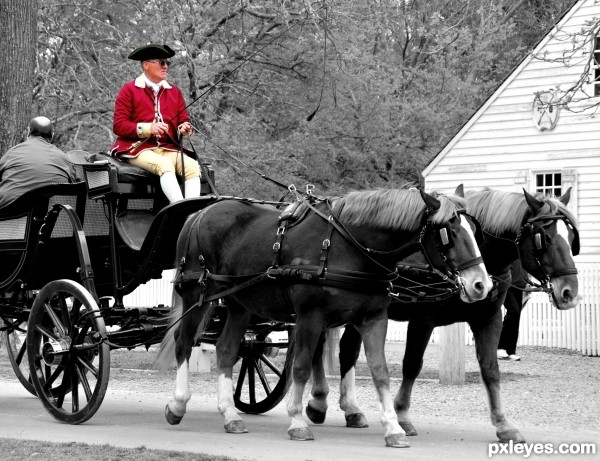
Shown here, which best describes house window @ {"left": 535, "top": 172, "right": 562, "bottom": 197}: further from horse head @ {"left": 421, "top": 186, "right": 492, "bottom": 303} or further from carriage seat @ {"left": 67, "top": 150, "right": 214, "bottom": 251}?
horse head @ {"left": 421, "top": 186, "right": 492, "bottom": 303}

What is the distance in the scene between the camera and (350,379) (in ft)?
30.9

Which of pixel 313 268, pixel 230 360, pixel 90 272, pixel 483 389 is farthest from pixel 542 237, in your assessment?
pixel 483 389

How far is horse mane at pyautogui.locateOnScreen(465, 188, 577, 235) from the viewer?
8.46 m

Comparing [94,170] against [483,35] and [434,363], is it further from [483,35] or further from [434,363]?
[483,35]

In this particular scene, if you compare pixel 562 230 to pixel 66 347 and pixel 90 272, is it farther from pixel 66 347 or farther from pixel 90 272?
pixel 66 347

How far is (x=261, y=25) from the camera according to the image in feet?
79.5

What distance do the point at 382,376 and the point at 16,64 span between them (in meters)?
8.26

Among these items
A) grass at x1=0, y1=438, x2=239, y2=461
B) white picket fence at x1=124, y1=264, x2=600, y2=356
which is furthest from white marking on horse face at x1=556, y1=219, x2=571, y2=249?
white picket fence at x1=124, y1=264, x2=600, y2=356

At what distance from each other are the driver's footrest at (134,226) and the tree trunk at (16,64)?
4774 mm

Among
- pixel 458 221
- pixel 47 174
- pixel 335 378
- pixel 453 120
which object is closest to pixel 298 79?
pixel 453 120

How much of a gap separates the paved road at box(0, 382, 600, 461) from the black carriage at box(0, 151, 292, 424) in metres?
0.33

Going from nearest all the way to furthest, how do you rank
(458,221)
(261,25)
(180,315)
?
(458,221), (180,315), (261,25)

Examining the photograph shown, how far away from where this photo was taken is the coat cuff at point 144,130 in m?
9.94

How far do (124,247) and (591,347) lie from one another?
36.0 ft
